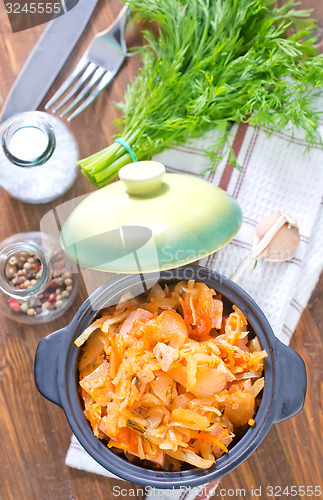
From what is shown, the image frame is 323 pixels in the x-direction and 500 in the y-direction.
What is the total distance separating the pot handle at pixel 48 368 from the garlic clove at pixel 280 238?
0.63m

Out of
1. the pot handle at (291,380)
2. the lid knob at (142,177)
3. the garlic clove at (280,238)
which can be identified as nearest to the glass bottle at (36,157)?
the lid knob at (142,177)

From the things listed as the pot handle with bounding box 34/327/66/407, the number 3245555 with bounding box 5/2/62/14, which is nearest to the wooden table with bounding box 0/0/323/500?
the number 3245555 with bounding box 5/2/62/14

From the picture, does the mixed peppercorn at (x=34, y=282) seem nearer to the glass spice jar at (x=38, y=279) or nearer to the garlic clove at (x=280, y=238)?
→ the glass spice jar at (x=38, y=279)

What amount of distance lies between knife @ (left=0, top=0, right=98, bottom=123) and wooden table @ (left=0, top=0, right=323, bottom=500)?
35 mm

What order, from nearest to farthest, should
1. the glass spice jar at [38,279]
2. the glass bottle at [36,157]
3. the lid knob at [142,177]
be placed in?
the lid knob at [142,177]
the glass bottle at [36,157]
the glass spice jar at [38,279]

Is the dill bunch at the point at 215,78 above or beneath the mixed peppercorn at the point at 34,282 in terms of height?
above

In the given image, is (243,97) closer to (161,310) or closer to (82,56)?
(82,56)

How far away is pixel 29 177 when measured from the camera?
1427 mm

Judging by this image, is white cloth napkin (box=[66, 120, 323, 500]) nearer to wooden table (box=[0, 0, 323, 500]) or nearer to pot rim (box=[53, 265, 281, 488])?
wooden table (box=[0, 0, 323, 500])

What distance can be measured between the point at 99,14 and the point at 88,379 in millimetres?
1099

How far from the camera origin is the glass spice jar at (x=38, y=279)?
4.67 feet

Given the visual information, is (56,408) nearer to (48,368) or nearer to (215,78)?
(48,368)

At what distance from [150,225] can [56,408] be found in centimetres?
73

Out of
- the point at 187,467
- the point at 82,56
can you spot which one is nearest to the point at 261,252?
the point at 187,467
